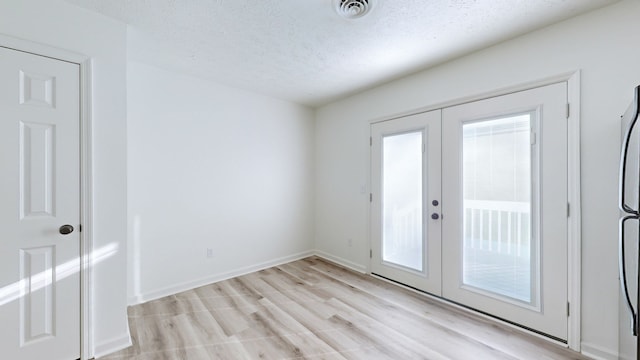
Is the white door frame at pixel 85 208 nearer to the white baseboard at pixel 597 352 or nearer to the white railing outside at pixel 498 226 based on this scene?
the white railing outside at pixel 498 226

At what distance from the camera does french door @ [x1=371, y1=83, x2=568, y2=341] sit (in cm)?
Result: 201

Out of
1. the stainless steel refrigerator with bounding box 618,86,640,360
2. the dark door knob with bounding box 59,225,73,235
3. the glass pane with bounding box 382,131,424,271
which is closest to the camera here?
the stainless steel refrigerator with bounding box 618,86,640,360

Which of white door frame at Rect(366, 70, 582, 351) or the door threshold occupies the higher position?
white door frame at Rect(366, 70, 582, 351)

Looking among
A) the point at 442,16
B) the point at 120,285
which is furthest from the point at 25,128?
the point at 442,16

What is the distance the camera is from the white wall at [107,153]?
5.93 ft

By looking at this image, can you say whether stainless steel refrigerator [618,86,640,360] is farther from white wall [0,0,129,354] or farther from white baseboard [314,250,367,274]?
white wall [0,0,129,354]

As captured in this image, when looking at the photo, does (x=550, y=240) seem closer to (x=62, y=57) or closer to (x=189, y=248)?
(x=189, y=248)

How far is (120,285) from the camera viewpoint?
6.47 ft

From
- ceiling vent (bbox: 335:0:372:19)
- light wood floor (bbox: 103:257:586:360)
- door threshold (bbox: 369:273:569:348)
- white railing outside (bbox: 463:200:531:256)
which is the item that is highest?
ceiling vent (bbox: 335:0:372:19)

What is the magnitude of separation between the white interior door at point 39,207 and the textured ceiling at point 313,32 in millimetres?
650

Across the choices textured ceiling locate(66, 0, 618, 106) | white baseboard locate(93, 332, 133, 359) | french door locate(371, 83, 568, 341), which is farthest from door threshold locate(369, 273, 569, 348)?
white baseboard locate(93, 332, 133, 359)

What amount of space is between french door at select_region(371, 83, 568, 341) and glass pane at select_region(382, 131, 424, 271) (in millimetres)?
27

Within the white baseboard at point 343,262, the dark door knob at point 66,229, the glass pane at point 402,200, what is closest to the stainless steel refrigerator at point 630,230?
the glass pane at point 402,200

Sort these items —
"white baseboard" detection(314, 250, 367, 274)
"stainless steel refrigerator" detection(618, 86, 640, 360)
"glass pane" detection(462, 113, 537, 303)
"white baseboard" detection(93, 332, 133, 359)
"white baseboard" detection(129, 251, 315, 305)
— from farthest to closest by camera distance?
"white baseboard" detection(314, 250, 367, 274) → "white baseboard" detection(129, 251, 315, 305) → "glass pane" detection(462, 113, 537, 303) → "white baseboard" detection(93, 332, 133, 359) → "stainless steel refrigerator" detection(618, 86, 640, 360)
